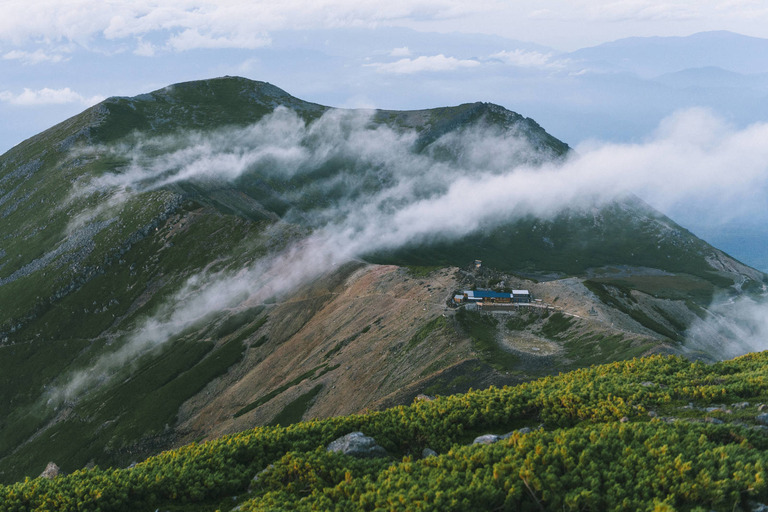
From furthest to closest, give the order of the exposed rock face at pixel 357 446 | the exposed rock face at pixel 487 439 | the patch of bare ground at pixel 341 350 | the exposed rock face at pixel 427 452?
the patch of bare ground at pixel 341 350, the exposed rock face at pixel 357 446, the exposed rock face at pixel 427 452, the exposed rock face at pixel 487 439

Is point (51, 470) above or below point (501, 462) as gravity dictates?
below

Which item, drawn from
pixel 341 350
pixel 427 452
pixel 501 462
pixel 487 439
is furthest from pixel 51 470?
pixel 501 462

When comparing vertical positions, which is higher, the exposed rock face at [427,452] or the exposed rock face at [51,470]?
the exposed rock face at [427,452]

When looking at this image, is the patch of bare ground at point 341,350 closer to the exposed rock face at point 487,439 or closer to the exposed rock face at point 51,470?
the exposed rock face at point 51,470

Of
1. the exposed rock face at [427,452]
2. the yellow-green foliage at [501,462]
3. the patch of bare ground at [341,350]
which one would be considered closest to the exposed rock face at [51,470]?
the patch of bare ground at [341,350]

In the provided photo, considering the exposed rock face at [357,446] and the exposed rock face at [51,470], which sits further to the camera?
the exposed rock face at [51,470]

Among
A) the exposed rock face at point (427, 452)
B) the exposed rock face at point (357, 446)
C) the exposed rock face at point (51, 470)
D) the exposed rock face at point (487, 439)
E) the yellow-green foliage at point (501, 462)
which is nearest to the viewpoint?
the yellow-green foliage at point (501, 462)

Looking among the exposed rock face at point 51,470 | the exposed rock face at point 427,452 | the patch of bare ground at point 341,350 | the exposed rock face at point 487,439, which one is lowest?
the exposed rock face at point 51,470

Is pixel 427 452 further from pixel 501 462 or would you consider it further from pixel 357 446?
pixel 501 462
